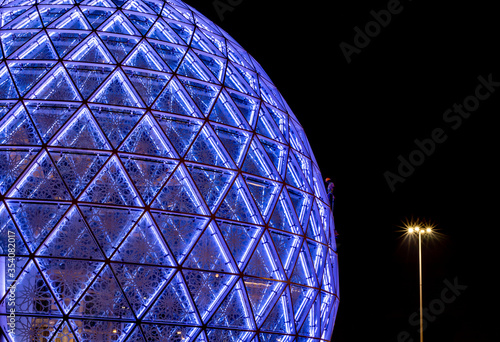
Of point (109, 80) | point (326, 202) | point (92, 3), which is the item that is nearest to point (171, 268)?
point (109, 80)

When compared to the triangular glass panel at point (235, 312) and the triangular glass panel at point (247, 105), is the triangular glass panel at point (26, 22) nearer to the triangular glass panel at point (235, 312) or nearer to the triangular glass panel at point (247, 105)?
the triangular glass panel at point (247, 105)

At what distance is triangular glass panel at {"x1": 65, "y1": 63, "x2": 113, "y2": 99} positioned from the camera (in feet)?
52.9

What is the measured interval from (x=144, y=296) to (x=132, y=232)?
1673mm

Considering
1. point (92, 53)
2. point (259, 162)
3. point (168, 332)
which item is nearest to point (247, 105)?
point (259, 162)

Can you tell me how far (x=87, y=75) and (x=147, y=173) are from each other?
12.3ft

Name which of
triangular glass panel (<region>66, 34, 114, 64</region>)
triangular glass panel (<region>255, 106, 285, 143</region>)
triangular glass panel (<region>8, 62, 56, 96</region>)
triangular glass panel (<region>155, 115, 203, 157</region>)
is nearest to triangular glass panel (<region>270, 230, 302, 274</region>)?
triangular glass panel (<region>255, 106, 285, 143</region>)

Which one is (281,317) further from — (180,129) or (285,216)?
(180,129)

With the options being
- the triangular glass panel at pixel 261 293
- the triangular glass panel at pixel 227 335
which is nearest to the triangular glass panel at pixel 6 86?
the triangular glass panel at pixel 261 293

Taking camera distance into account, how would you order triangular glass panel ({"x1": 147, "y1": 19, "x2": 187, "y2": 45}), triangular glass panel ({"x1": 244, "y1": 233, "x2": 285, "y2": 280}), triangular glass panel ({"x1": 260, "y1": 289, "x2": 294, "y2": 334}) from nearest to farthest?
triangular glass panel ({"x1": 244, "y1": 233, "x2": 285, "y2": 280}), triangular glass panel ({"x1": 260, "y1": 289, "x2": 294, "y2": 334}), triangular glass panel ({"x1": 147, "y1": 19, "x2": 187, "y2": 45})

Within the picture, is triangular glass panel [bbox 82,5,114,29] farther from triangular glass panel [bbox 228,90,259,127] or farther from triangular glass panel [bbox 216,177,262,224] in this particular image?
triangular glass panel [bbox 216,177,262,224]

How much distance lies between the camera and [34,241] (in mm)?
14219

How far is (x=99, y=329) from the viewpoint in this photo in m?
14.0

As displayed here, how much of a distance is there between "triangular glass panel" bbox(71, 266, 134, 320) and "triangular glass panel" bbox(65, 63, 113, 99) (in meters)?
5.34

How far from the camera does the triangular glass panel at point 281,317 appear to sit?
16.2m
